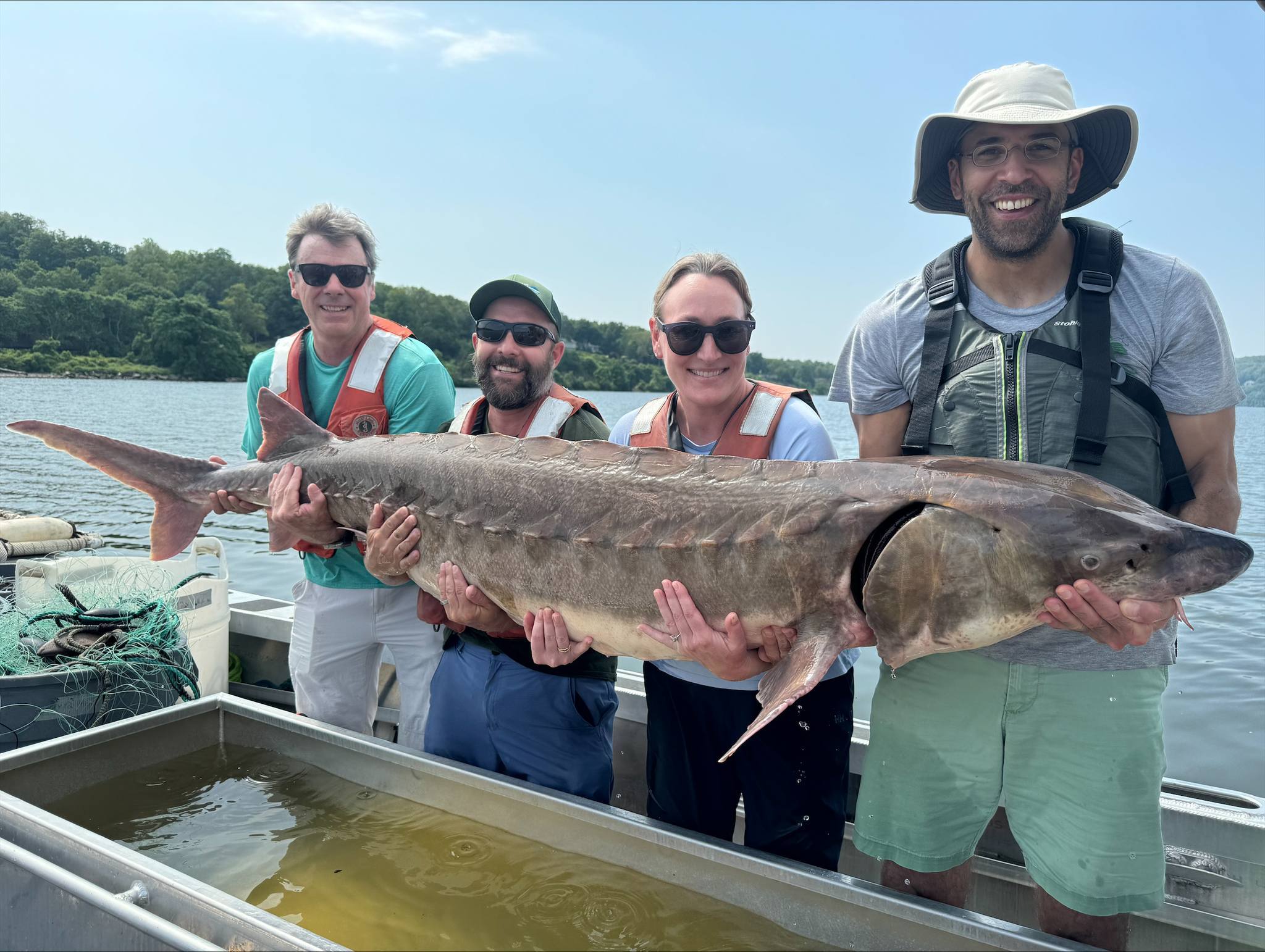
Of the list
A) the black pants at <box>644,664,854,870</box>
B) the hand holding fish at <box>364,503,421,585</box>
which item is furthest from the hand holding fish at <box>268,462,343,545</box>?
the black pants at <box>644,664,854,870</box>

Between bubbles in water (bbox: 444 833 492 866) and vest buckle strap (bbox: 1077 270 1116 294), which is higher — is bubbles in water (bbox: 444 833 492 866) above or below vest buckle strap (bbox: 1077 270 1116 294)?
below

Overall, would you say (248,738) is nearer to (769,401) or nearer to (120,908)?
(120,908)

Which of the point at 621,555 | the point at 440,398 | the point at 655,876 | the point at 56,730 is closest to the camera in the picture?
the point at 655,876

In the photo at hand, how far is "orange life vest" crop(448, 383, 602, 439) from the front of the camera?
3.74m

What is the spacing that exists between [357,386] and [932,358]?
2.74m

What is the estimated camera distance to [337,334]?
4.30 m

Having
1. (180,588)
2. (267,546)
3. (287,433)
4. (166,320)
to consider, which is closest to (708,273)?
(287,433)

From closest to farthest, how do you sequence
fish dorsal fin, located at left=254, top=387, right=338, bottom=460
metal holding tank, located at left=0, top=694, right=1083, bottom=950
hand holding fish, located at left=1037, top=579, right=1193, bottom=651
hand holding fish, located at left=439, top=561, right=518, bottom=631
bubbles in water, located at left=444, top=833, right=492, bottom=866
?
metal holding tank, located at left=0, top=694, right=1083, bottom=950, hand holding fish, located at left=1037, top=579, right=1193, bottom=651, bubbles in water, located at left=444, top=833, right=492, bottom=866, hand holding fish, located at left=439, top=561, right=518, bottom=631, fish dorsal fin, located at left=254, top=387, right=338, bottom=460

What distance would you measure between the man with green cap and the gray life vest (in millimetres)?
1507

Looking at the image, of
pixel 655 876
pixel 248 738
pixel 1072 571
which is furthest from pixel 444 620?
pixel 1072 571

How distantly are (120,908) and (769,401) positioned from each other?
2.42m

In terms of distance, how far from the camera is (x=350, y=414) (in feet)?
13.8

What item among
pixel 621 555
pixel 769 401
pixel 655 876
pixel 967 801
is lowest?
pixel 655 876

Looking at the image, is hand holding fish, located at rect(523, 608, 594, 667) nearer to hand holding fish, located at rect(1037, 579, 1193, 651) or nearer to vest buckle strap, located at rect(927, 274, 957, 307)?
hand holding fish, located at rect(1037, 579, 1193, 651)
